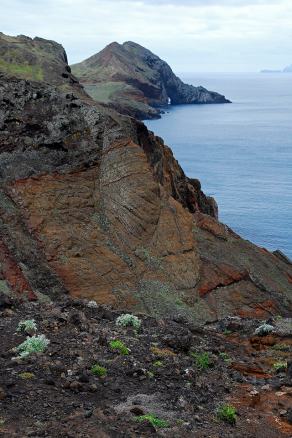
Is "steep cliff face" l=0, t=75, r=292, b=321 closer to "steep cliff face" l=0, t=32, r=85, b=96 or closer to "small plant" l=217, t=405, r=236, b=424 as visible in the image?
"steep cliff face" l=0, t=32, r=85, b=96

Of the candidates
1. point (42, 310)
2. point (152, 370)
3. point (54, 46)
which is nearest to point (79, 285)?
point (42, 310)

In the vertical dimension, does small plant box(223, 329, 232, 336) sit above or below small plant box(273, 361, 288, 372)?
below

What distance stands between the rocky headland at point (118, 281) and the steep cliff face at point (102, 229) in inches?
2.9

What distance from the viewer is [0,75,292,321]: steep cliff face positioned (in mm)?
32281

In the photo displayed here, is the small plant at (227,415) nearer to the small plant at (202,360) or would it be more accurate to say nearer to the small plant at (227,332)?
the small plant at (202,360)

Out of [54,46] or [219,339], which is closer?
[219,339]

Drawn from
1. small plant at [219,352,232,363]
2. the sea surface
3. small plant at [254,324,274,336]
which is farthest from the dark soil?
the sea surface

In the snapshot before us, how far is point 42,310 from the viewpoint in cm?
2362

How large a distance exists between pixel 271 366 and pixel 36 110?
71.3ft

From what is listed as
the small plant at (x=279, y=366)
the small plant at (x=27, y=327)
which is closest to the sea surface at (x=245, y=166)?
the small plant at (x=279, y=366)

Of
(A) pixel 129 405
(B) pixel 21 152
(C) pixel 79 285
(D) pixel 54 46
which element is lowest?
(C) pixel 79 285

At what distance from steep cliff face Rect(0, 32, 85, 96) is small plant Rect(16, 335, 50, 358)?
25525mm

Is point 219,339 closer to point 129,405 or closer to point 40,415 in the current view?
point 129,405

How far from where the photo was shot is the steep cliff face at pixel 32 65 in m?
41.2
